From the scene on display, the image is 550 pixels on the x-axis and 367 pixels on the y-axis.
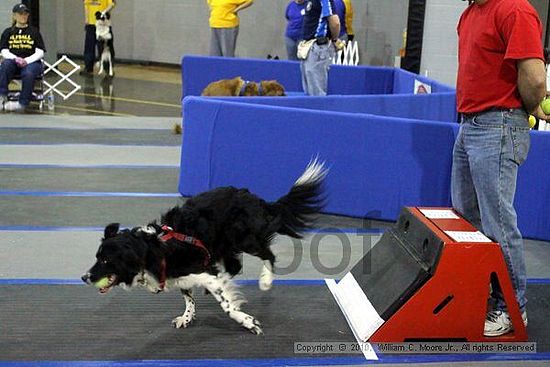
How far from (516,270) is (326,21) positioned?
496cm

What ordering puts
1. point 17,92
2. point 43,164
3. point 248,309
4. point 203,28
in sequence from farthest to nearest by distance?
1. point 203,28
2. point 17,92
3. point 43,164
4. point 248,309

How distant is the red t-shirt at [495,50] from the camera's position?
3.37 meters

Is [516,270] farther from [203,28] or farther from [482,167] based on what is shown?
[203,28]

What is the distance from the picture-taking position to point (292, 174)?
6004mm

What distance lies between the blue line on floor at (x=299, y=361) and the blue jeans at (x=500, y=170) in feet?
0.92

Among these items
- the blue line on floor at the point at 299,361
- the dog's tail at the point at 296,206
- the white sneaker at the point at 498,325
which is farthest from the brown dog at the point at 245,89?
the blue line on floor at the point at 299,361

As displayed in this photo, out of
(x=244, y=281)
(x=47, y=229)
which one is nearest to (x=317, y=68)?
(x=47, y=229)

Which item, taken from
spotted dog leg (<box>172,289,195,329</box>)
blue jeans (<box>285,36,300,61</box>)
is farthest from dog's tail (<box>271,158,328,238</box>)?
blue jeans (<box>285,36,300,61</box>)

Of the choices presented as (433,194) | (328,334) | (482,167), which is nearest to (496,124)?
(482,167)

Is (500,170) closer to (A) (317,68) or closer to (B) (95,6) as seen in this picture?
(A) (317,68)

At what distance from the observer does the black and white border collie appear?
343cm

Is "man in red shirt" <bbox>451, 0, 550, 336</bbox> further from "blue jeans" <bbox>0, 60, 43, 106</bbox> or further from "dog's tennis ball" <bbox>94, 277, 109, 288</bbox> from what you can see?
"blue jeans" <bbox>0, 60, 43, 106</bbox>

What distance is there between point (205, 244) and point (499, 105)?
1.58 meters

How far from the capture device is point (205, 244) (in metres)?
3.78
